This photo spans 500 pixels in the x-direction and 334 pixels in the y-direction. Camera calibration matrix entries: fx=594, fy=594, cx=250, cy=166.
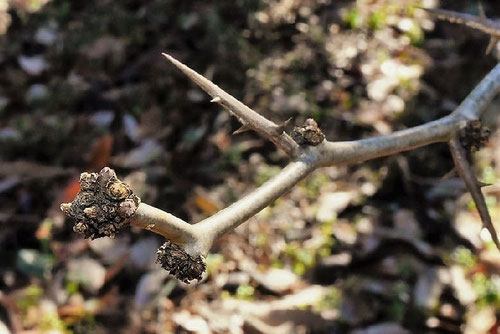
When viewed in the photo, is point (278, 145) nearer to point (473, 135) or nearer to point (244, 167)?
point (473, 135)

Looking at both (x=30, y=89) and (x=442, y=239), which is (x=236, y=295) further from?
(x=30, y=89)

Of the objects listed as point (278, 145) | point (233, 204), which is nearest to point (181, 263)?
point (233, 204)

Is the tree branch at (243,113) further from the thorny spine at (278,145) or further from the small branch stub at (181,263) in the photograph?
the small branch stub at (181,263)

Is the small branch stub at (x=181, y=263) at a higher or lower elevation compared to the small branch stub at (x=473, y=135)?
lower

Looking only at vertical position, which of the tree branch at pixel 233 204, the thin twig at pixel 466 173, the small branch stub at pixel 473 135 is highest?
the small branch stub at pixel 473 135

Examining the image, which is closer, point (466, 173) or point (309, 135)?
point (309, 135)

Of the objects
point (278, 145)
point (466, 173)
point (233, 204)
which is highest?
point (466, 173)

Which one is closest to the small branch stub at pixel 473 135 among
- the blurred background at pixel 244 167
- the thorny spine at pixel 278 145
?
the thorny spine at pixel 278 145
